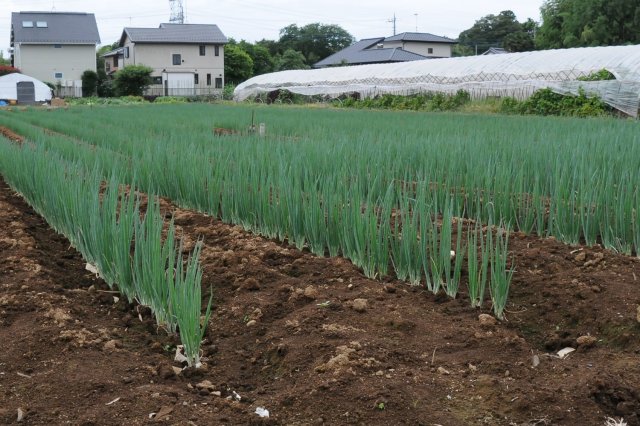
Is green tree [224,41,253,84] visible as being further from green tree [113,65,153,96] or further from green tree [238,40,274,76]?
green tree [113,65,153,96]

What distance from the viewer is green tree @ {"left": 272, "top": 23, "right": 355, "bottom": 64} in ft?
199

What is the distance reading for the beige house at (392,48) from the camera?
155 ft

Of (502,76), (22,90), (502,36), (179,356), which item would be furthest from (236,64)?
(179,356)

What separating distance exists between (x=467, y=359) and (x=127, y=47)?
165ft

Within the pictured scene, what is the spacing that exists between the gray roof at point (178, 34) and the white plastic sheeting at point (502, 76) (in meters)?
18.4

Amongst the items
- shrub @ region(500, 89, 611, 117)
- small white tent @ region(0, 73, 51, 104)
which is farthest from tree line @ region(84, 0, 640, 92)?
shrub @ region(500, 89, 611, 117)

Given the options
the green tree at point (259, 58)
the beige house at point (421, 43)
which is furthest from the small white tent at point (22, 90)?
the beige house at point (421, 43)

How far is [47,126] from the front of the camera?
13.4 meters

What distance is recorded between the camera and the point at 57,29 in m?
46.8

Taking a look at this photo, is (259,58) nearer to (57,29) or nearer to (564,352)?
(57,29)

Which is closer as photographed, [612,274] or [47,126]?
[612,274]

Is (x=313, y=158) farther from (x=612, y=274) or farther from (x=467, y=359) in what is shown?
(x=467, y=359)

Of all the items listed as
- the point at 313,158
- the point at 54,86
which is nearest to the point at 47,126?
the point at 313,158

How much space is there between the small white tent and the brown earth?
3327cm
